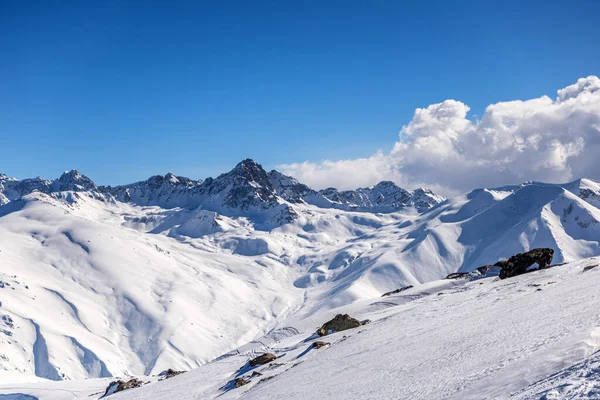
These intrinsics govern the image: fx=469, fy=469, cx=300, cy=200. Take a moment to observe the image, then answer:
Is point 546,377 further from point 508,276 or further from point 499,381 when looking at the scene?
point 508,276

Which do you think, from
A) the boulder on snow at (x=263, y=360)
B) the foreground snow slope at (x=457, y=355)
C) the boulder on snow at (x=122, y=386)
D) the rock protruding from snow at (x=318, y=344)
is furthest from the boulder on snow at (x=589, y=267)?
the boulder on snow at (x=122, y=386)

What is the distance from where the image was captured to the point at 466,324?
812 inches

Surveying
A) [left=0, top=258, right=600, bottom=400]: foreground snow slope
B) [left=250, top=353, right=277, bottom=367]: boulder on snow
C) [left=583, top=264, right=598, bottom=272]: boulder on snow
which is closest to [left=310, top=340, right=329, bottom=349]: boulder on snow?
[left=0, top=258, right=600, bottom=400]: foreground snow slope

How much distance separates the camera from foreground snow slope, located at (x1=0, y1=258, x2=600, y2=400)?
1156 centimetres

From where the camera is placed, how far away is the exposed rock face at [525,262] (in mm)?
35406

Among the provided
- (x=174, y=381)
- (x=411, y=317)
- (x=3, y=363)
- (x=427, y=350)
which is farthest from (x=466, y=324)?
(x=3, y=363)

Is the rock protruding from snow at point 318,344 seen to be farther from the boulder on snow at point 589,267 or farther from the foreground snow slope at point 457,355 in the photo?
the boulder on snow at point 589,267

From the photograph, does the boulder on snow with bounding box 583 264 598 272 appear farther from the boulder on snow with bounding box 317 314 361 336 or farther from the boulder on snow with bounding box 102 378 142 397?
the boulder on snow with bounding box 102 378 142 397

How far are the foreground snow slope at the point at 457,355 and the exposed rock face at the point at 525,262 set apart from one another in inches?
82.4

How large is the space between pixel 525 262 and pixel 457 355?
23319mm

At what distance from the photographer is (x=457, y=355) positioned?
15.9 m

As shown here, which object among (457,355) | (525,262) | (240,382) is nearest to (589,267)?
(525,262)

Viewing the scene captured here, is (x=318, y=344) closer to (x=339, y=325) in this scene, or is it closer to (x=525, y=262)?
(x=339, y=325)

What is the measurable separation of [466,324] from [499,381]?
9465mm
